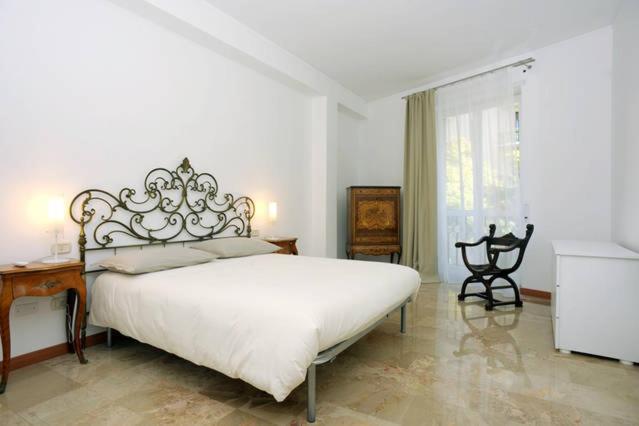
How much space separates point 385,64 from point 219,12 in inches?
83.3

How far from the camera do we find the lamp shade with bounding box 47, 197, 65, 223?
2.14 metres

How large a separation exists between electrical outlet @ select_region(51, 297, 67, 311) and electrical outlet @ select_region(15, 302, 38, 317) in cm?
9

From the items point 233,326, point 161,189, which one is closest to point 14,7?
point 161,189

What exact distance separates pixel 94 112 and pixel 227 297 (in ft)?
6.11

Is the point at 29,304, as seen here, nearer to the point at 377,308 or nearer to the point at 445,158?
the point at 377,308

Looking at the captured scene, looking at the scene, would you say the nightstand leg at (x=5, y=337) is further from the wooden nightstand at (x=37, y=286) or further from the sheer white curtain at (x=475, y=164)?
the sheer white curtain at (x=475, y=164)

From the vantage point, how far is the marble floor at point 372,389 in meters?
1.60

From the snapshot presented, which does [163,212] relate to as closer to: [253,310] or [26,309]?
[26,309]

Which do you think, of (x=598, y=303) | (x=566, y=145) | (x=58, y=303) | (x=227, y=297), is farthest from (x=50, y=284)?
(x=566, y=145)

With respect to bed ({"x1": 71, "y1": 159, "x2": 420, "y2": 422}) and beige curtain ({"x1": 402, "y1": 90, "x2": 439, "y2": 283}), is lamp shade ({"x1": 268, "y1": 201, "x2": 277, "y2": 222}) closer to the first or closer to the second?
bed ({"x1": 71, "y1": 159, "x2": 420, "y2": 422})

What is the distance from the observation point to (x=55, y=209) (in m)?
2.14

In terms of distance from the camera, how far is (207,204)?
11.0 feet

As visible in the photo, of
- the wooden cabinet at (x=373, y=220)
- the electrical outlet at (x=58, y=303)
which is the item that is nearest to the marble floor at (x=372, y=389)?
the electrical outlet at (x=58, y=303)

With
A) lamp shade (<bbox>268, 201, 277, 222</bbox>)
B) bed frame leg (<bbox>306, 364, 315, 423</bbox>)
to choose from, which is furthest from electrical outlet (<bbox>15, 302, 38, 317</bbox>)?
lamp shade (<bbox>268, 201, 277, 222</bbox>)
